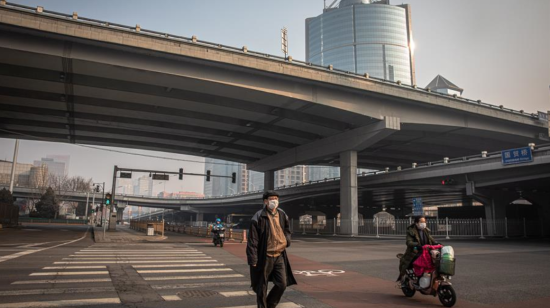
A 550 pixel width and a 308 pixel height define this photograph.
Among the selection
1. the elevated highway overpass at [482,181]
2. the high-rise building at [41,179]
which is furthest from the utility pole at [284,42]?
the high-rise building at [41,179]

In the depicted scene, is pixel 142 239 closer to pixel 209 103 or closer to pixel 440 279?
pixel 209 103

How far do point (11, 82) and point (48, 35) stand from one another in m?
9.00

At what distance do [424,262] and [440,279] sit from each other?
15.4 inches

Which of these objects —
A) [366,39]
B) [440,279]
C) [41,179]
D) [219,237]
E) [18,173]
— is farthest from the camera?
[366,39]

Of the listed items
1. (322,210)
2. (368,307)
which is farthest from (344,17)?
(368,307)

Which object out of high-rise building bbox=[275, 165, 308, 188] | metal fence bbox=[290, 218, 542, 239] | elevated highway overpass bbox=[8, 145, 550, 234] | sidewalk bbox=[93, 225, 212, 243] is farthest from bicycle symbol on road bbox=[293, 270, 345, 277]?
high-rise building bbox=[275, 165, 308, 188]

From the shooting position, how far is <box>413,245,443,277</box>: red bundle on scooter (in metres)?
7.21

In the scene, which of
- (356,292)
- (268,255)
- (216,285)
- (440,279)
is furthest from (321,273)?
(268,255)

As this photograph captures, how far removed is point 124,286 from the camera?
8.35 m

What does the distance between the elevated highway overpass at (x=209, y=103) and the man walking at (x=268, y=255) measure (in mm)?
23056

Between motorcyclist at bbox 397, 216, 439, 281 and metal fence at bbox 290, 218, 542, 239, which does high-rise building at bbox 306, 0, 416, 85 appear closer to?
metal fence at bbox 290, 218, 542, 239

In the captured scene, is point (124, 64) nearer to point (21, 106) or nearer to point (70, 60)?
point (70, 60)

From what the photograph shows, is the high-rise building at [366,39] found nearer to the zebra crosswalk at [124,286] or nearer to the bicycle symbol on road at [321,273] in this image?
the bicycle symbol on road at [321,273]

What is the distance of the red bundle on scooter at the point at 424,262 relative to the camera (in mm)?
7215
